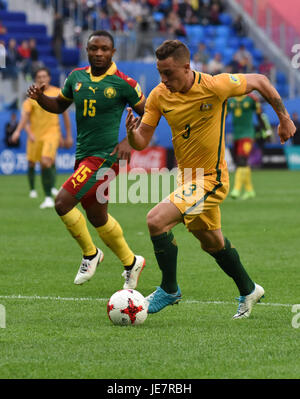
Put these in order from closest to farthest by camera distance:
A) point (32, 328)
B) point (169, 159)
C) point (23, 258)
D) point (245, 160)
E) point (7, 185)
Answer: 1. point (32, 328)
2. point (23, 258)
3. point (245, 160)
4. point (7, 185)
5. point (169, 159)

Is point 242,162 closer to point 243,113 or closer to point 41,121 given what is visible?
point 243,113

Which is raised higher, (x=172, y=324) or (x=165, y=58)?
(x=165, y=58)

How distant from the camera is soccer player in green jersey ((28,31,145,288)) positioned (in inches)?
329

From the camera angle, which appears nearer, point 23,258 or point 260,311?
point 260,311

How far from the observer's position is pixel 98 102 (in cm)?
847

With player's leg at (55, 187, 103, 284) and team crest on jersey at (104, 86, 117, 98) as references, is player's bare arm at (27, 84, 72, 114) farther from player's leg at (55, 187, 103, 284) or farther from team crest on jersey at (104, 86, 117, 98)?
player's leg at (55, 187, 103, 284)

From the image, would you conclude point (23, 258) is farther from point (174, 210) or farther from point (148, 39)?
point (148, 39)

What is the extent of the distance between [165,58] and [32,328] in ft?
7.26

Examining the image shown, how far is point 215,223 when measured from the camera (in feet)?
22.2

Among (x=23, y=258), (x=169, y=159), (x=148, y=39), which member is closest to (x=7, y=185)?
(x=169, y=159)

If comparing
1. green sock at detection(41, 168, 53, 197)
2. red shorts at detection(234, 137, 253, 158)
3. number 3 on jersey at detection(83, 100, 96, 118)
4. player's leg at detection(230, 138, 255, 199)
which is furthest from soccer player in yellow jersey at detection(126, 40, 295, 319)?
red shorts at detection(234, 137, 253, 158)

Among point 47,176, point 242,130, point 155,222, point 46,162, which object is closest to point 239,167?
point 242,130

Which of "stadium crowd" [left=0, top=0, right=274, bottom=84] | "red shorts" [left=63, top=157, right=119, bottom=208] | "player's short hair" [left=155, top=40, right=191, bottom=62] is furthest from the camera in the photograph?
"stadium crowd" [left=0, top=0, right=274, bottom=84]

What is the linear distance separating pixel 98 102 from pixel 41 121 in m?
8.94
